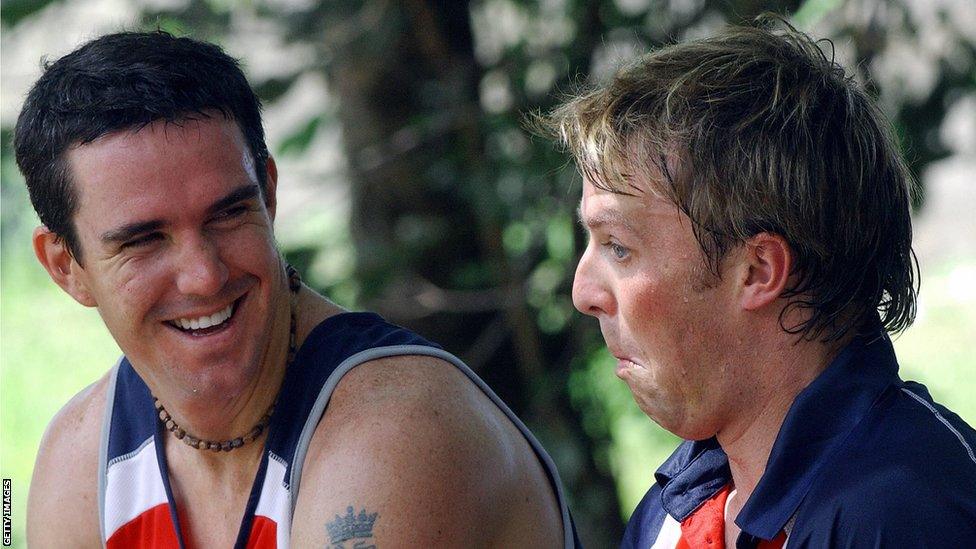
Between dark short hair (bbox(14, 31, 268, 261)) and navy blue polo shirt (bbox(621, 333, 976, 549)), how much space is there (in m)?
1.14

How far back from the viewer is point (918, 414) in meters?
1.75

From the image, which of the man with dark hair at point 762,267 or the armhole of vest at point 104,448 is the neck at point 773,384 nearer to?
the man with dark hair at point 762,267

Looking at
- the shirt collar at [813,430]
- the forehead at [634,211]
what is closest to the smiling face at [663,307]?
the forehead at [634,211]

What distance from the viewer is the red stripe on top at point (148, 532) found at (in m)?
2.37

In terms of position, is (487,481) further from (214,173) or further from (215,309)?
(214,173)

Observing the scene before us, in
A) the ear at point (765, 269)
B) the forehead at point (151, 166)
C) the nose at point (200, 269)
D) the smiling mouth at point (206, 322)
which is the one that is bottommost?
the ear at point (765, 269)

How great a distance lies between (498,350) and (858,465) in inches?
111

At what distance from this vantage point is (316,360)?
231cm

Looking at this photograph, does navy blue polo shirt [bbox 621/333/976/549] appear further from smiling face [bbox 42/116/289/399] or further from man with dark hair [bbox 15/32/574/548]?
smiling face [bbox 42/116/289/399]

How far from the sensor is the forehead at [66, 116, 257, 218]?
210 centimetres

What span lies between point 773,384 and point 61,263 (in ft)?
4.63

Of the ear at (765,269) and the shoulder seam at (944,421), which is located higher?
the ear at (765,269)

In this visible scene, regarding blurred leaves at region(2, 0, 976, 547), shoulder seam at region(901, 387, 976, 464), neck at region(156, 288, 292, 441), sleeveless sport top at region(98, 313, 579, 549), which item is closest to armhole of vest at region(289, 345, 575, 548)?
sleeveless sport top at region(98, 313, 579, 549)

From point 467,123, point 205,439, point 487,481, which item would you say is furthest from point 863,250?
point 467,123
